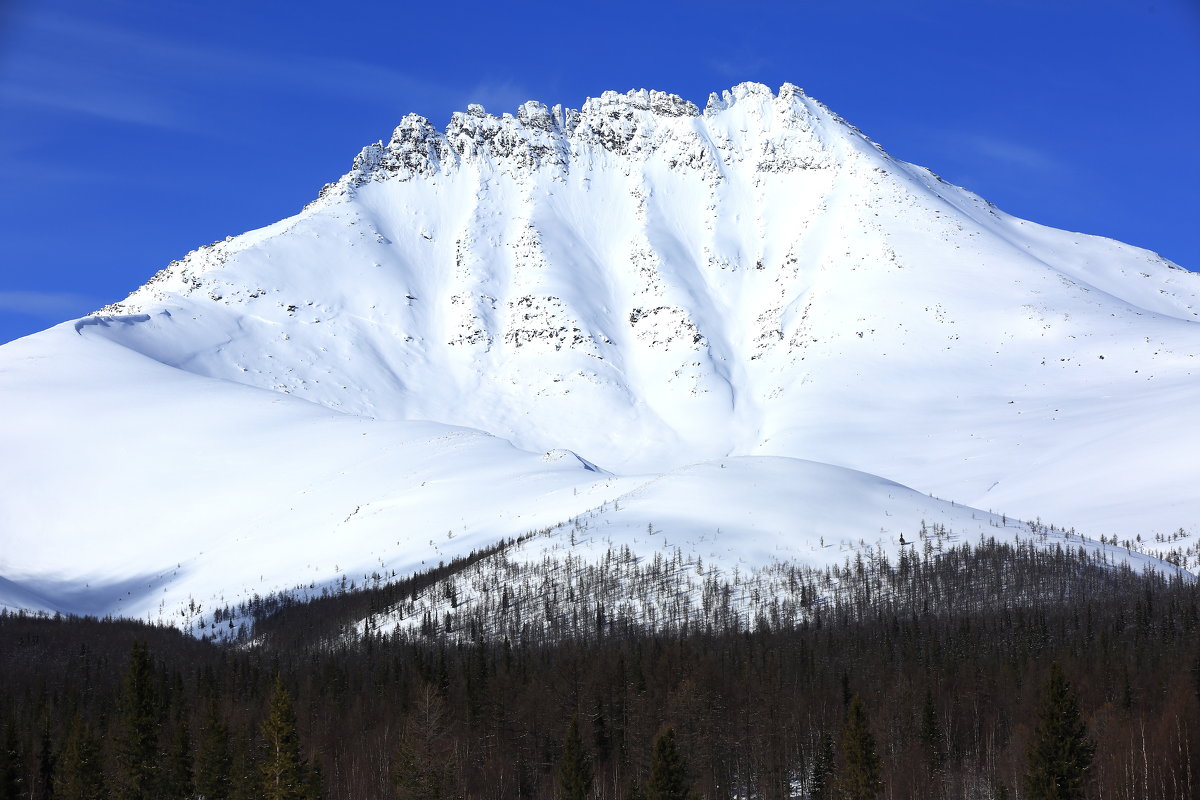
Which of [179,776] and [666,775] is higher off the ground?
[179,776]

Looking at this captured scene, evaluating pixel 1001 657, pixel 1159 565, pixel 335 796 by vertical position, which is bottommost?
pixel 335 796

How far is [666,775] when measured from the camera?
71750 millimetres

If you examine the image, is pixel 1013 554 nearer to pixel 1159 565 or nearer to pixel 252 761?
pixel 1159 565

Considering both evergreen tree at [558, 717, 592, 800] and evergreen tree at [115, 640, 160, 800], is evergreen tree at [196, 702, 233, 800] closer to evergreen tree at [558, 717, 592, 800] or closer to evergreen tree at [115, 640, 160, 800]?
evergreen tree at [115, 640, 160, 800]

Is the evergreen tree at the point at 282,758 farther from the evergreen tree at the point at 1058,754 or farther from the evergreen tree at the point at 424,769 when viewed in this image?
the evergreen tree at the point at 1058,754

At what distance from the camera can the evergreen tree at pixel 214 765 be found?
72.4 metres

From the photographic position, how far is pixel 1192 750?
83375 millimetres

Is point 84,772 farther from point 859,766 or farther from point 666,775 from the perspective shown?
point 859,766

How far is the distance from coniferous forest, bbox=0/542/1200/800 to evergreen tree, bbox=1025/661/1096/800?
0.49ft

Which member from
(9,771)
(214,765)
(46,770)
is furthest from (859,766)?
(46,770)

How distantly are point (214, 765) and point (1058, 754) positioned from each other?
49.1 metres

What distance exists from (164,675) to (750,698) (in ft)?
213

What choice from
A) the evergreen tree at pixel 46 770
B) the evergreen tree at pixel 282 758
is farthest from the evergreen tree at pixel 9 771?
the evergreen tree at pixel 282 758

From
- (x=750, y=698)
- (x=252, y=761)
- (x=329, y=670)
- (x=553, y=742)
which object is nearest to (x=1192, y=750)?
(x=750, y=698)
